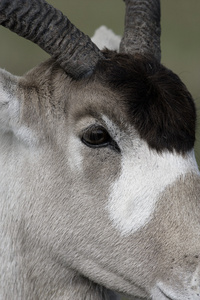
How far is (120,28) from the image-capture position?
61.3 ft

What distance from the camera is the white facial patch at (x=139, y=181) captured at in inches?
186

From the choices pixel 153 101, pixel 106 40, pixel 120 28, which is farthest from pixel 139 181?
pixel 120 28

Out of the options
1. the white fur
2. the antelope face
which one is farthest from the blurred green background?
the antelope face

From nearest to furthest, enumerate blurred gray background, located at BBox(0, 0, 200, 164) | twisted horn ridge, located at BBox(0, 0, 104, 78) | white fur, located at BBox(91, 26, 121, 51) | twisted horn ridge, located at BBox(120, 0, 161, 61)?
twisted horn ridge, located at BBox(0, 0, 104, 78) → twisted horn ridge, located at BBox(120, 0, 161, 61) → white fur, located at BBox(91, 26, 121, 51) → blurred gray background, located at BBox(0, 0, 200, 164)

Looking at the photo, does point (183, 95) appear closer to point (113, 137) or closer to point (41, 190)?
point (113, 137)

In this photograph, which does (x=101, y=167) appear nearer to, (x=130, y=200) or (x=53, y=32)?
(x=130, y=200)

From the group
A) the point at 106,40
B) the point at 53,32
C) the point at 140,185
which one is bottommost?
the point at 140,185

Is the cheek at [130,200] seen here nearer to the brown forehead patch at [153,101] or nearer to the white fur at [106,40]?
the brown forehead patch at [153,101]

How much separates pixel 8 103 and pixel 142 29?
1.49 meters

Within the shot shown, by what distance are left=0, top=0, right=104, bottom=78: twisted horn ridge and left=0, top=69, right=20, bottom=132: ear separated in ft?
1.09

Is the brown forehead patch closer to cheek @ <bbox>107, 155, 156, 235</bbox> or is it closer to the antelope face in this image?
the antelope face

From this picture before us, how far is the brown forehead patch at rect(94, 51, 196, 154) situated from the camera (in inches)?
188

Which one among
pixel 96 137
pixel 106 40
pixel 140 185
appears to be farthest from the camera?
pixel 106 40

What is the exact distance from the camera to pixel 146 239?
15.5 feet
